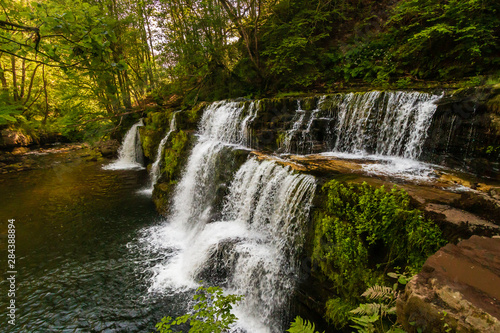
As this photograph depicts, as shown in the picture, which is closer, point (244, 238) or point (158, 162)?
point (244, 238)

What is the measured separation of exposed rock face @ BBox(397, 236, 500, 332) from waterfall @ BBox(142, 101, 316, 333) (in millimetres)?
2513

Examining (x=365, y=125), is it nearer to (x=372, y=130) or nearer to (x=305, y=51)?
(x=372, y=130)

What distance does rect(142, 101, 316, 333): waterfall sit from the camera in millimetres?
→ 4680

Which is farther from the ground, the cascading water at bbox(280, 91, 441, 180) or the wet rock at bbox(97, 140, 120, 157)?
the cascading water at bbox(280, 91, 441, 180)

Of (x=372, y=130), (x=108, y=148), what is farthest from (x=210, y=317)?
(x=108, y=148)

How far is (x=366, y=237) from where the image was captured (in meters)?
3.68

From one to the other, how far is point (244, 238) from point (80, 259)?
16.2 ft

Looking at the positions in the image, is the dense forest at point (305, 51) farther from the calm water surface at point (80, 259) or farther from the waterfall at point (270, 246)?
the waterfall at point (270, 246)

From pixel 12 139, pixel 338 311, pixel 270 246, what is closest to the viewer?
pixel 338 311

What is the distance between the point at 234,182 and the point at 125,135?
14.5 meters

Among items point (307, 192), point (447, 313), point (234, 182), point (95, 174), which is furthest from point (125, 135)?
point (447, 313)

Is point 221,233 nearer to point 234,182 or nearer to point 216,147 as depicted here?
point 234,182

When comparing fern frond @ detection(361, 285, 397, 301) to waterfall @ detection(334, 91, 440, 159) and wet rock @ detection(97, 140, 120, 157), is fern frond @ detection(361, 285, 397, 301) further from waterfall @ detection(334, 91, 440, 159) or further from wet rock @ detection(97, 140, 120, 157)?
wet rock @ detection(97, 140, 120, 157)

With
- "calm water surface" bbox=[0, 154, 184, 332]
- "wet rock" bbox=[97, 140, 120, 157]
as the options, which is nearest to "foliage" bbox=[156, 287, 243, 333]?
"calm water surface" bbox=[0, 154, 184, 332]
